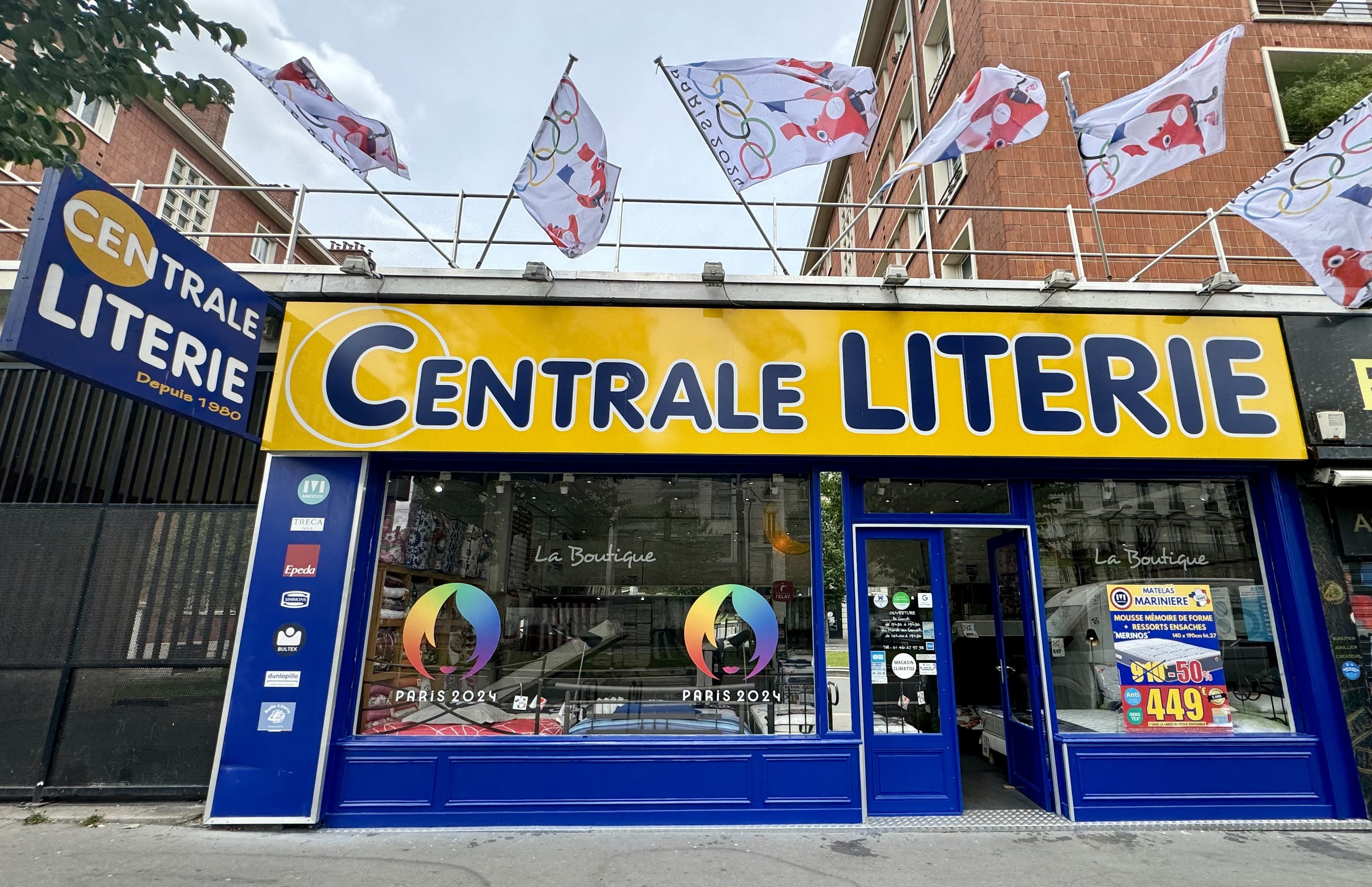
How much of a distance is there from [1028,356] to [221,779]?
843cm

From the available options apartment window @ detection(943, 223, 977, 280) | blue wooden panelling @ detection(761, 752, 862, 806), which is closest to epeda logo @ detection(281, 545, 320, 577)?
blue wooden panelling @ detection(761, 752, 862, 806)

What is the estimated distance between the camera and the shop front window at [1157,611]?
6.70 meters

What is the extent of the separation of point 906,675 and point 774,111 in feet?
18.3

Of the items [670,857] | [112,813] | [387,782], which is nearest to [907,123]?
[670,857]

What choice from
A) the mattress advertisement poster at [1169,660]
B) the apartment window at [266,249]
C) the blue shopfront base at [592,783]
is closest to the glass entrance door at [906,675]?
the blue shopfront base at [592,783]

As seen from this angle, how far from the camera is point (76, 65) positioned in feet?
13.8

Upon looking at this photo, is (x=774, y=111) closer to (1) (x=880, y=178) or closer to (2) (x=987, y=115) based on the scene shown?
(2) (x=987, y=115)

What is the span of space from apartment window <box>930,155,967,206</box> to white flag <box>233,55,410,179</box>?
8721 mm

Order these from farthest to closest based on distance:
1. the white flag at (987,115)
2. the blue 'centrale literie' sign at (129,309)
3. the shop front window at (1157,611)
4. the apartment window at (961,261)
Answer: the apartment window at (961,261) → the white flag at (987,115) → the shop front window at (1157,611) → the blue 'centrale literie' sign at (129,309)

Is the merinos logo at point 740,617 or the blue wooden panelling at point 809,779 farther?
the merinos logo at point 740,617

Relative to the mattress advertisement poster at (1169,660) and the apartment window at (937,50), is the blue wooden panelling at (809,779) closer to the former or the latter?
the mattress advertisement poster at (1169,660)

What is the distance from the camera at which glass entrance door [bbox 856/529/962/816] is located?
6414 millimetres

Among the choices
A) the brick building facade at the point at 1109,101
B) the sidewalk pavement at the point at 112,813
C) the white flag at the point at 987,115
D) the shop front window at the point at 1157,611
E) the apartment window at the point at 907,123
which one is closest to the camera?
the sidewalk pavement at the point at 112,813

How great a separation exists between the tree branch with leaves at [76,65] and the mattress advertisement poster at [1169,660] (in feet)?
29.0
